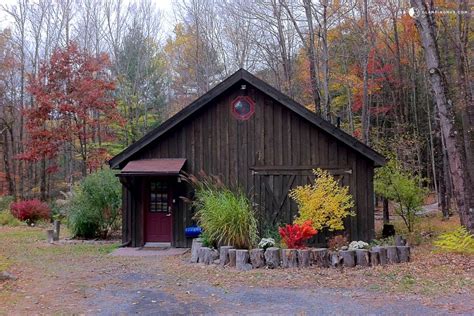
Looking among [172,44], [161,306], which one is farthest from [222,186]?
[172,44]

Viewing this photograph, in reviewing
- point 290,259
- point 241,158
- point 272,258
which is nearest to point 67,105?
point 241,158

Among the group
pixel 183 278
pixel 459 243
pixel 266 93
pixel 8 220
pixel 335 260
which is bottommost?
pixel 183 278

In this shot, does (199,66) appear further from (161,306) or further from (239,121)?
(161,306)

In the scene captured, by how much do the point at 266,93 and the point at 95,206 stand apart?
679cm

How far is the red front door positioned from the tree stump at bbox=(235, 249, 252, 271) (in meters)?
4.51

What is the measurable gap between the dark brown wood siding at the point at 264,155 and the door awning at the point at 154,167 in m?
0.30

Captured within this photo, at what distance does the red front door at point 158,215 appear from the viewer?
1416 centimetres

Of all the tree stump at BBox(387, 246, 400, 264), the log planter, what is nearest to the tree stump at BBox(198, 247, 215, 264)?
the log planter

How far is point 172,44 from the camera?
3338cm

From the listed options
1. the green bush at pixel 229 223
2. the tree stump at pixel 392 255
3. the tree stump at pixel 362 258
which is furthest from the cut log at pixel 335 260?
the green bush at pixel 229 223

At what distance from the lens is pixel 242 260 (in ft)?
33.0

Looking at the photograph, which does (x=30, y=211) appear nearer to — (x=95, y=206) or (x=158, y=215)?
(x=95, y=206)

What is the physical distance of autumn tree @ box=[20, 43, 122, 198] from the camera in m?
22.1

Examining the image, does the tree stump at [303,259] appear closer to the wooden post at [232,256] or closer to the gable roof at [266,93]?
the wooden post at [232,256]
